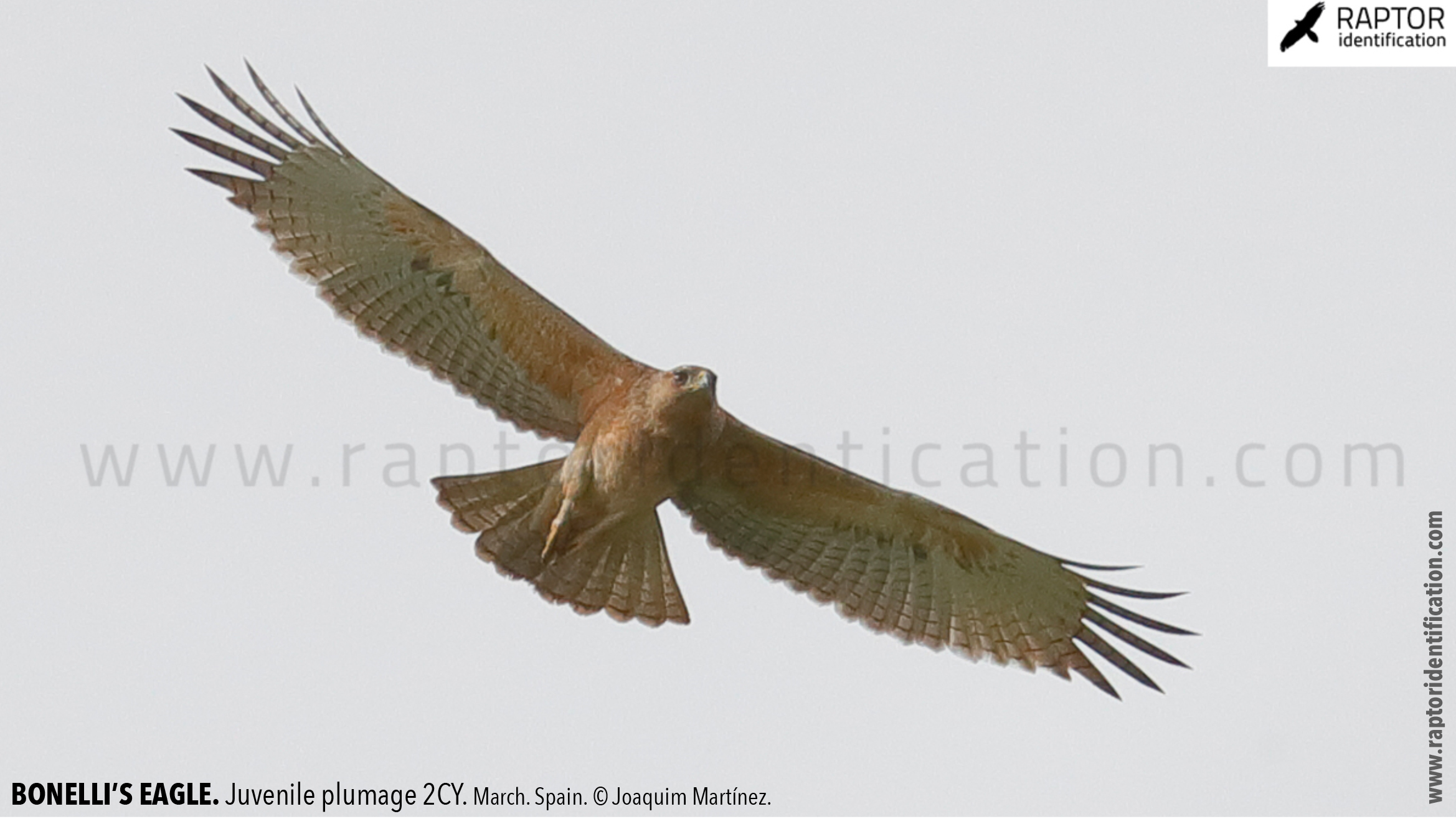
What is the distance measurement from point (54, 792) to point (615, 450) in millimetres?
3817

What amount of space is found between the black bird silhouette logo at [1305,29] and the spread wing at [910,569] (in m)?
4.23

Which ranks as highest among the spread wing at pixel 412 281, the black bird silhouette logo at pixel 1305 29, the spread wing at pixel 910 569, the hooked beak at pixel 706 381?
the black bird silhouette logo at pixel 1305 29

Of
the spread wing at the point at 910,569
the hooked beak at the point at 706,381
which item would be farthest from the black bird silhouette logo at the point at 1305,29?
the hooked beak at the point at 706,381

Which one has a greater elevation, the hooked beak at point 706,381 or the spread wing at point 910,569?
the hooked beak at point 706,381

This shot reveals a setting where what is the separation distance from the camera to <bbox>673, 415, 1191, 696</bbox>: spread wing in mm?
10227

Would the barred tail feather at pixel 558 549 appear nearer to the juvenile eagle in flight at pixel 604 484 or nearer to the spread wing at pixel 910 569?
the juvenile eagle in flight at pixel 604 484

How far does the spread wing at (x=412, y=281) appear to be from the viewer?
10.0 m

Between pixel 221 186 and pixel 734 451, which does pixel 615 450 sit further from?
pixel 221 186

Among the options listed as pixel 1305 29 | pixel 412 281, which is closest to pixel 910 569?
pixel 412 281

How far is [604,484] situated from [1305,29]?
586 centimetres

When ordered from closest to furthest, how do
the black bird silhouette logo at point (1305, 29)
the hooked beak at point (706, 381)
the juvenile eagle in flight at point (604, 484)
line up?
the hooked beak at point (706, 381) < the juvenile eagle in flight at point (604, 484) < the black bird silhouette logo at point (1305, 29)

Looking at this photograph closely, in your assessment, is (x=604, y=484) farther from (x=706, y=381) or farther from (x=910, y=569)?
(x=910, y=569)

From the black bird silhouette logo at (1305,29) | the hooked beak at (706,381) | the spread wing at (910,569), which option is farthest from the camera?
the black bird silhouette logo at (1305,29)

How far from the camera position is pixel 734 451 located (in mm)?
10047
